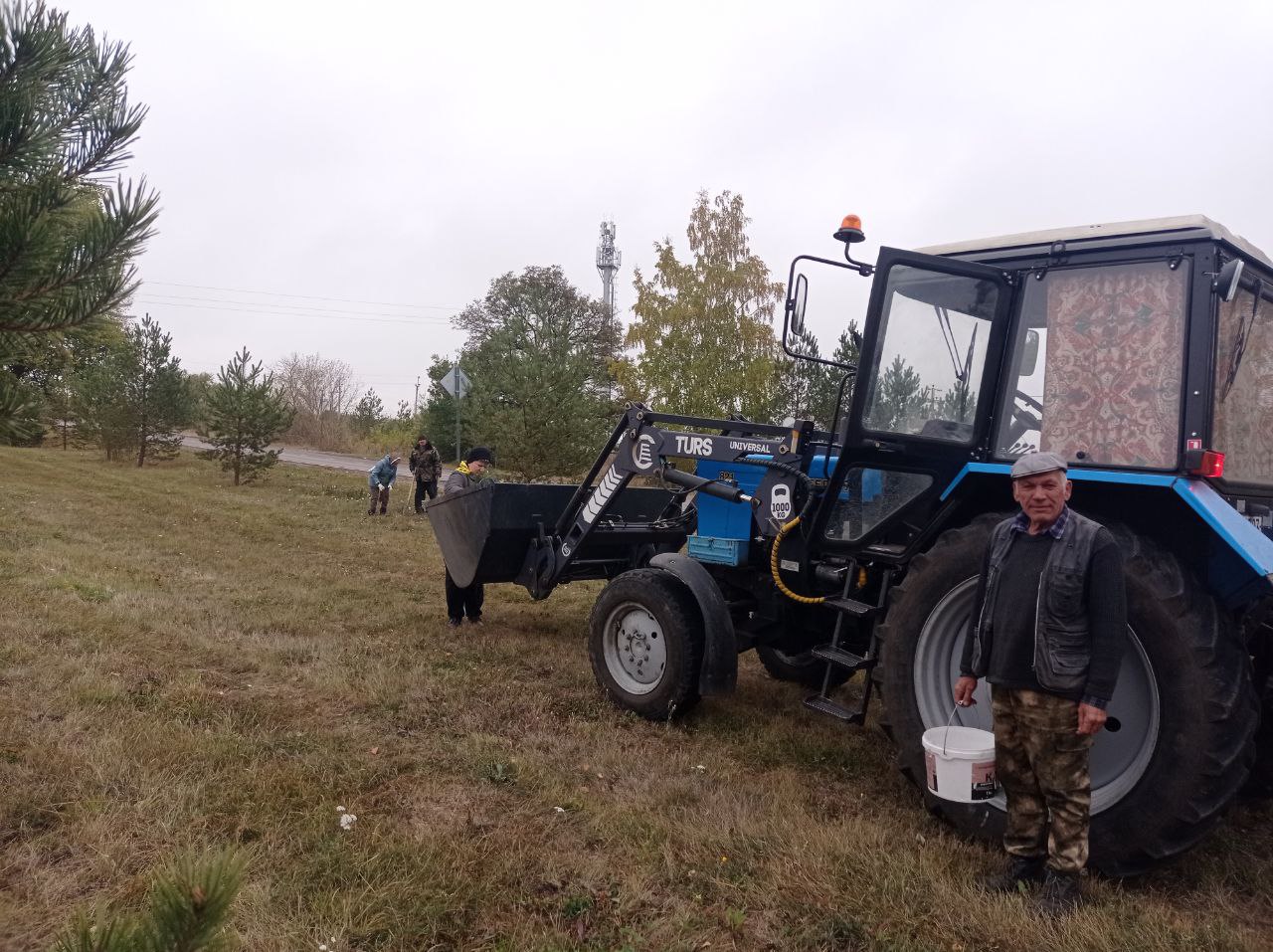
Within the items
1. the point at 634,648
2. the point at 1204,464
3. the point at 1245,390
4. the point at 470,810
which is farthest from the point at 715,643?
the point at 1245,390

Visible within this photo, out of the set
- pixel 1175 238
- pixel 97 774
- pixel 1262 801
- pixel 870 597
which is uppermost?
pixel 1175 238

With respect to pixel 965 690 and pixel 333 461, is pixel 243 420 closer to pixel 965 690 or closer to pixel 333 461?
pixel 333 461

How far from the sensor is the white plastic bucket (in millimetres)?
3398

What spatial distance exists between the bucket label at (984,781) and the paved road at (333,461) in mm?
20260

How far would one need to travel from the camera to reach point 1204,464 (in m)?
3.42

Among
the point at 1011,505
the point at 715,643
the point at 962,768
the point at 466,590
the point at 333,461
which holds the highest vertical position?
the point at 1011,505

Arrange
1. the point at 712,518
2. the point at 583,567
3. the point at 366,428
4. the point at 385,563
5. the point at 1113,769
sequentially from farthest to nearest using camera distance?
the point at 366,428 → the point at 385,563 → the point at 583,567 → the point at 712,518 → the point at 1113,769

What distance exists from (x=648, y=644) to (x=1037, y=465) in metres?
2.81

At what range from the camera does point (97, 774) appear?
3.85m

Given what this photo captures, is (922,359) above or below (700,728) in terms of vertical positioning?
above

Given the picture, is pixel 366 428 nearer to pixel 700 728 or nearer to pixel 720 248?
pixel 720 248

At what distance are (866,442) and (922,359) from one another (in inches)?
19.1

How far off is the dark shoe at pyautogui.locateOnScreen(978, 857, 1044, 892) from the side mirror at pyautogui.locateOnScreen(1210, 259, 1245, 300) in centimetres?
228

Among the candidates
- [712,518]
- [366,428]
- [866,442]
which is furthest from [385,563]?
[366,428]
